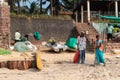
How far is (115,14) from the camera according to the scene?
2970cm

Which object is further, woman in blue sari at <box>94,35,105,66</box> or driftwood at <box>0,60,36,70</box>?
woman in blue sari at <box>94,35,105,66</box>

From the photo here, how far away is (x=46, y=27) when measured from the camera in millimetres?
26062

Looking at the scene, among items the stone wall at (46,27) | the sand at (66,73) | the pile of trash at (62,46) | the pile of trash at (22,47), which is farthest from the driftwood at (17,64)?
the stone wall at (46,27)

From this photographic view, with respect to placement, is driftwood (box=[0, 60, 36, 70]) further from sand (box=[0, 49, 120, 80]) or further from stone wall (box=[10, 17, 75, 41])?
stone wall (box=[10, 17, 75, 41])

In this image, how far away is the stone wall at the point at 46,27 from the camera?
25234 millimetres

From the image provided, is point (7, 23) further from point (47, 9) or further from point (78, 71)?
point (47, 9)

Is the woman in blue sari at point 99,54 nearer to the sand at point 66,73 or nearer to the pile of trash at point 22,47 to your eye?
the sand at point 66,73

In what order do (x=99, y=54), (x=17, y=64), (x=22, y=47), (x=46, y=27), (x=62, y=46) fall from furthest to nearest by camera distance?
(x=46, y=27)
(x=62, y=46)
(x=22, y=47)
(x=99, y=54)
(x=17, y=64)

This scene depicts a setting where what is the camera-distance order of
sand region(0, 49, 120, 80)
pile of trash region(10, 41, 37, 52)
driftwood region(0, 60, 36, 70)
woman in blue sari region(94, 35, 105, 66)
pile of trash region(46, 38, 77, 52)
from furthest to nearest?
pile of trash region(46, 38, 77, 52), pile of trash region(10, 41, 37, 52), woman in blue sari region(94, 35, 105, 66), driftwood region(0, 60, 36, 70), sand region(0, 49, 120, 80)

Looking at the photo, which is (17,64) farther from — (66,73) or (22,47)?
(22,47)

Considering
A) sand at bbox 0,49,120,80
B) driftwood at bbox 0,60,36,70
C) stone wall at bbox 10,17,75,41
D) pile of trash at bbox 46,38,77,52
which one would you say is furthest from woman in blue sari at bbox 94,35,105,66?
stone wall at bbox 10,17,75,41

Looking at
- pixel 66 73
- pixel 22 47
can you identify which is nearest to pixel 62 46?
pixel 22 47

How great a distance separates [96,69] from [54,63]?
234cm

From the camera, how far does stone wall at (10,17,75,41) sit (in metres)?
25.2
